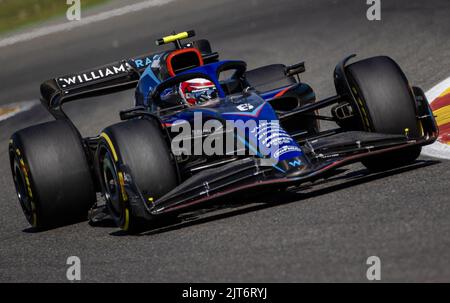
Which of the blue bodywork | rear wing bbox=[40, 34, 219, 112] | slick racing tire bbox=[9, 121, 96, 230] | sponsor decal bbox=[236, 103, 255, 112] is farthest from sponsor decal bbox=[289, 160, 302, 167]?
rear wing bbox=[40, 34, 219, 112]

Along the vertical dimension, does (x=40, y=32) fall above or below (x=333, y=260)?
above

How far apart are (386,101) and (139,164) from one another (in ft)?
6.81

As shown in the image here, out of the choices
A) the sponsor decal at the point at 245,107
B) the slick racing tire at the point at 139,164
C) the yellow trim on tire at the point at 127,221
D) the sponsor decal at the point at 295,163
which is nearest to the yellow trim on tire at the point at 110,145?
the slick racing tire at the point at 139,164

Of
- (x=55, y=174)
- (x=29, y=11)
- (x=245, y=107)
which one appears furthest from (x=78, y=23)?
(x=245, y=107)

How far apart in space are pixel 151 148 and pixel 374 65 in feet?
6.62

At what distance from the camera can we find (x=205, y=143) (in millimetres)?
8383

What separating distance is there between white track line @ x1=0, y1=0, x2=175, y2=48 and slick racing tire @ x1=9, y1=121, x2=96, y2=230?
11.8 meters

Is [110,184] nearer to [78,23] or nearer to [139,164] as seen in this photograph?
[139,164]

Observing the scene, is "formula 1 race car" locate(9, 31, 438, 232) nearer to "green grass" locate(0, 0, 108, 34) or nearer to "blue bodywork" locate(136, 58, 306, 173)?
"blue bodywork" locate(136, 58, 306, 173)

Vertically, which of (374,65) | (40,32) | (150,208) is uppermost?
(40,32)
